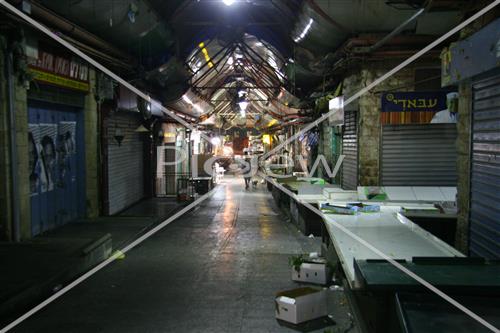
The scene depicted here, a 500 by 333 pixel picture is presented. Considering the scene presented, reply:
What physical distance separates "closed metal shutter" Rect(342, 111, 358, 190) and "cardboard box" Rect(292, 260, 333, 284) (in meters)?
5.19

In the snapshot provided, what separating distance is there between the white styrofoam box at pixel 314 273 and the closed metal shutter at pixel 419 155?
4.94 meters

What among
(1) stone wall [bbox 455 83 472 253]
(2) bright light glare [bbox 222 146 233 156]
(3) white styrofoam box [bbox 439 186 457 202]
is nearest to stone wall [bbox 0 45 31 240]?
(1) stone wall [bbox 455 83 472 253]

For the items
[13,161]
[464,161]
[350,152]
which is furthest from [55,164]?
[464,161]

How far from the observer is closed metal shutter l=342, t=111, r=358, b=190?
12.2m

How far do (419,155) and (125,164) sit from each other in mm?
10297

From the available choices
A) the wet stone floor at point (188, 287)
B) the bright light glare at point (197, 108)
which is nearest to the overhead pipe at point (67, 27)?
the wet stone floor at point (188, 287)

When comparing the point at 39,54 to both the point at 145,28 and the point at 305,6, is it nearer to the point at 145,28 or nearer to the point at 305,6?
the point at 145,28

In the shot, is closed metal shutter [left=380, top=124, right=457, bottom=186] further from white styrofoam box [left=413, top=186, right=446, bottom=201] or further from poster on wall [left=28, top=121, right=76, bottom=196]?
poster on wall [left=28, top=121, right=76, bottom=196]

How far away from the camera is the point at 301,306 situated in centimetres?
540

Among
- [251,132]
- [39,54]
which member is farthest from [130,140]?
[251,132]

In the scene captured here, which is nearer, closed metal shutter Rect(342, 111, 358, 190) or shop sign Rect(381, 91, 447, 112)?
shop sign Rect(381, 91, 447, 112)

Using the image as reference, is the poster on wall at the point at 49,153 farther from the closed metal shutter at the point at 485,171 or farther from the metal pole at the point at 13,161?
the closed metal shutter at the point at 485,171

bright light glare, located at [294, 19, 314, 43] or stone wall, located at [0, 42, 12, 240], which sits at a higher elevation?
bright light glare, located at [294, 19, 314, 43]

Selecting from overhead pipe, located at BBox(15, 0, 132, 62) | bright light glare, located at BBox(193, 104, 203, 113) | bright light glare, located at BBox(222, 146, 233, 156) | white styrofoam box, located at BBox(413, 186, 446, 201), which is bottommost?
white styrofoam box, located at BBox(413, 186, 446, 201)
